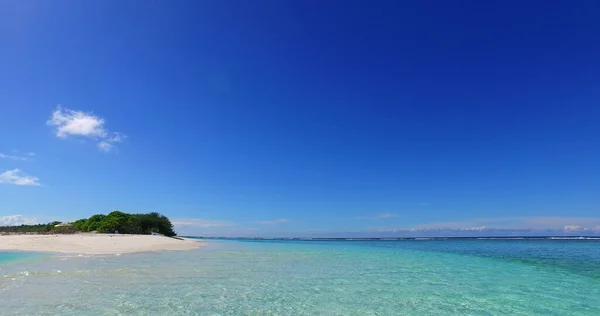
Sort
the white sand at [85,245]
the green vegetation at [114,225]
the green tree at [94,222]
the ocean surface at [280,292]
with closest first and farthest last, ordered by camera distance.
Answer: the ocean surface at [280,292]
the white sand at [85,245]
the green vegetation at [114,225]
the green tree at [94,222]

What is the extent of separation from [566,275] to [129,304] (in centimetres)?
1752

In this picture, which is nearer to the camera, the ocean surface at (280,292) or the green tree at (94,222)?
the ocean surface at (280,292)

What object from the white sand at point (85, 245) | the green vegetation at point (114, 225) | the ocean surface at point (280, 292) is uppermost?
the green vegetation at point (114, 225)

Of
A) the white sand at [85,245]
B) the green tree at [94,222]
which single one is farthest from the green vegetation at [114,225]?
the white sand at [85,245]

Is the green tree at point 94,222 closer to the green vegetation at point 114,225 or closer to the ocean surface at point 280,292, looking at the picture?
the green vegetation at point 114,225

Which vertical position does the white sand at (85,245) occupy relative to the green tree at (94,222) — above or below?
below

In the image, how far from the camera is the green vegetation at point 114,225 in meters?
50.3

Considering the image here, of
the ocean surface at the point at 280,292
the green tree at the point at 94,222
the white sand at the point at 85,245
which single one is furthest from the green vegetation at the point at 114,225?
the ocean surface at the point at 280,292

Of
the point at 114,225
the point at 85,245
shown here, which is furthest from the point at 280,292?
the point at 114,225

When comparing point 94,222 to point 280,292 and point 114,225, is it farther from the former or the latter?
point 280,292

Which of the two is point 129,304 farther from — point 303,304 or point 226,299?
point 303,304

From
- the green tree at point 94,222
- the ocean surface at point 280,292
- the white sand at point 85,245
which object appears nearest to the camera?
the ocean surface at point 280,292

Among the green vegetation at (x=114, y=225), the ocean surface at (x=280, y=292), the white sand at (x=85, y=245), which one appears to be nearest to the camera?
the ocean surface at (x=280, y=292)

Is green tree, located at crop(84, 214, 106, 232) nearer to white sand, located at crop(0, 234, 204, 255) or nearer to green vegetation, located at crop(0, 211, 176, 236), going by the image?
green vegetation, located at crop(0, 211, 176, 236)
